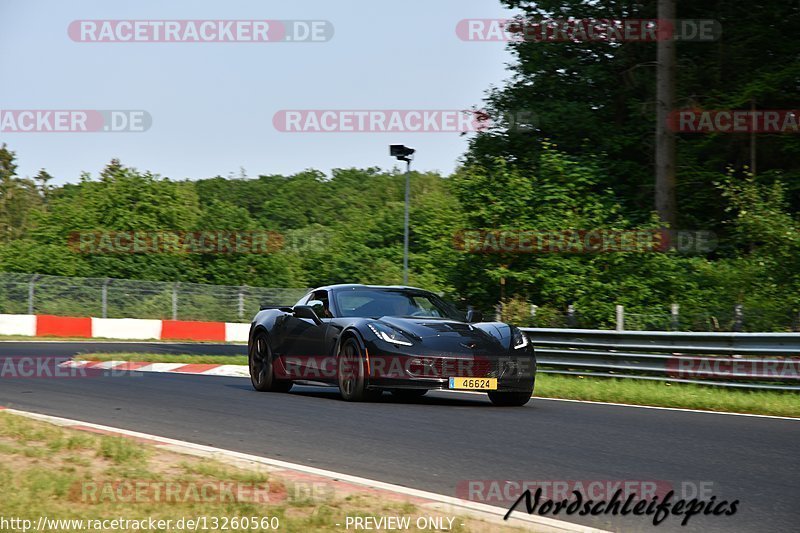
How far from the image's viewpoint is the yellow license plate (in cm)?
1121

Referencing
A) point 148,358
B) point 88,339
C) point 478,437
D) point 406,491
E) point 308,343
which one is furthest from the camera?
point 88,339

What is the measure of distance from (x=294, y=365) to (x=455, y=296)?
12539 mm

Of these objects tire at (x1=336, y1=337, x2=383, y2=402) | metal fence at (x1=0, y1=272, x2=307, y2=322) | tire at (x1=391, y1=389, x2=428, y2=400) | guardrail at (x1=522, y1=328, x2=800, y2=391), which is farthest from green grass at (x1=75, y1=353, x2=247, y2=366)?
metal fence at (x1=0, y1=272, x2=307, y2=322)

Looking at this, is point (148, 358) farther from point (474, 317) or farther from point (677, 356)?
point (677, 356)

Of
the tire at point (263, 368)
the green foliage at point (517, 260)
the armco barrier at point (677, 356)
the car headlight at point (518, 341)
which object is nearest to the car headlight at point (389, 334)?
the car headlight at point (518, 341)

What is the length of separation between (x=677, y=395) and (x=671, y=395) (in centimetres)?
7

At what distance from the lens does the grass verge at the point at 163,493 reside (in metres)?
5.08

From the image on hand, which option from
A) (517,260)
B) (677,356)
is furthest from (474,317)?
(517,260)

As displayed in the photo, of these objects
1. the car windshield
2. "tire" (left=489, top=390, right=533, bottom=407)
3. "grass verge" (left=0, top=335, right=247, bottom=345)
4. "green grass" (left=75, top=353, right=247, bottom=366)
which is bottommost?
"grass verge" (left=0, top=335, right=247, bottom=345)

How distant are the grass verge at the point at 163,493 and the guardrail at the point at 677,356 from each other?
890cm

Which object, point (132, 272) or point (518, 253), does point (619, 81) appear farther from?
point (132, 272)

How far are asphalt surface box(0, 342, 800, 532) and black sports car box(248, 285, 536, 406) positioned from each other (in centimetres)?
29

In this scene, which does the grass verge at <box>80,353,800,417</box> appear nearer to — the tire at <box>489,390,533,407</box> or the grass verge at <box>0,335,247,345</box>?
the tire at <box>489,390,533,407</box>

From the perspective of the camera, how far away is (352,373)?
11906 millimetres
